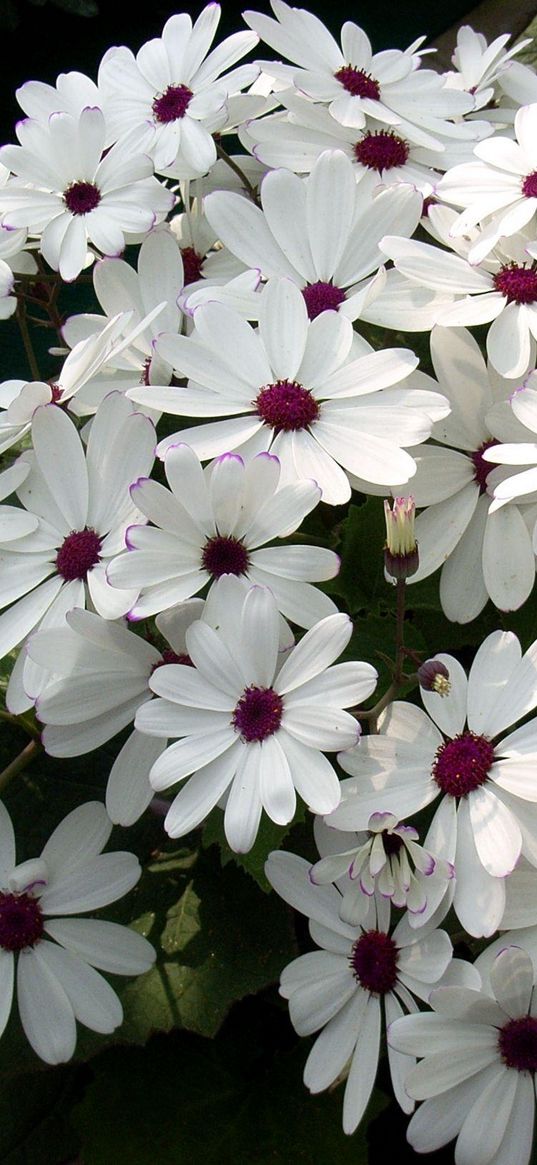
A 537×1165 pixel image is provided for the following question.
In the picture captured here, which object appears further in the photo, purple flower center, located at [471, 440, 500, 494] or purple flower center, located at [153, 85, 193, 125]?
purple flower center, located at [153, 85, 193, 125]

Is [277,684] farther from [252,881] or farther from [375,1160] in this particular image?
[375,1160]

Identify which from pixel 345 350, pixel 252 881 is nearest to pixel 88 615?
pixel 345 350

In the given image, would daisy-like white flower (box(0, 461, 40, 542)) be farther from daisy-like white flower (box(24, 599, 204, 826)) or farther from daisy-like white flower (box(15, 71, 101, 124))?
daisy-like white flower (box(15, 71, 101, 124))

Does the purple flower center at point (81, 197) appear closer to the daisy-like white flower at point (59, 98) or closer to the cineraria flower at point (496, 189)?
the daisy-like white flower at point (59, 98)

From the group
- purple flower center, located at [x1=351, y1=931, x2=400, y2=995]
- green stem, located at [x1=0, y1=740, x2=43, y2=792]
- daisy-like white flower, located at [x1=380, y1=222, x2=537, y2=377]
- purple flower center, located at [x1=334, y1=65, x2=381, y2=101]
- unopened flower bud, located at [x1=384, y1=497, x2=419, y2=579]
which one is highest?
purple flower center, located at [x1=334, y1=65, x2=381, y2=101]

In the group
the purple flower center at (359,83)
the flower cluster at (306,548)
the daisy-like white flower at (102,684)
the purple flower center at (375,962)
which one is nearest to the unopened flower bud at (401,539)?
the flower cluster at (306,548)

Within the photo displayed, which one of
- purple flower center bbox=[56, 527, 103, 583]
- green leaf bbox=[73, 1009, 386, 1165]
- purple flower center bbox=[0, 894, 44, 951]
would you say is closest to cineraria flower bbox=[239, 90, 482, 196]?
purple flower center bbox=[56, 527, 103, 583]
